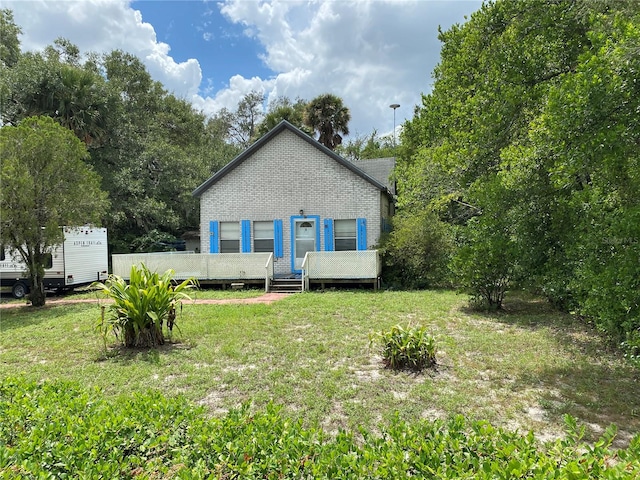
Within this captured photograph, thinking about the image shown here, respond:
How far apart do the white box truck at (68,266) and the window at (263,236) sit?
19.4ft

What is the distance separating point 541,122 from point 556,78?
3.89ft

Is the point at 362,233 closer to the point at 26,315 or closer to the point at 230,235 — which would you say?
the point at 230,235

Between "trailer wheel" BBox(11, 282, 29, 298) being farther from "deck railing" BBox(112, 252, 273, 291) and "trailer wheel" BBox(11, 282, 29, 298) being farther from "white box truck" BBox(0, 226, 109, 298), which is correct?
"deck railing" BBox(112, 252, 273, 291)

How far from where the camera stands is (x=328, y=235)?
15.0 meters

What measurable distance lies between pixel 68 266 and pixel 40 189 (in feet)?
15.2

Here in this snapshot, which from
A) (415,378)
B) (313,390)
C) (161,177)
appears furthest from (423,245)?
(161,177)

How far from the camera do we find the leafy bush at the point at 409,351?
5242 mm

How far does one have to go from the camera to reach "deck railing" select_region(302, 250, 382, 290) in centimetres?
1314

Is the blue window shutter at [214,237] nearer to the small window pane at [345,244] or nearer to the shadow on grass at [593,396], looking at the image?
the small window pane at [345,244]

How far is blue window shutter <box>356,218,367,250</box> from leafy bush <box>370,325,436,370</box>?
30.7 ft

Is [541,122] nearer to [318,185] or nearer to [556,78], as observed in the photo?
[556,78]

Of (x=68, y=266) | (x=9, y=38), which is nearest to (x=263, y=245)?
(x=68, y=266)

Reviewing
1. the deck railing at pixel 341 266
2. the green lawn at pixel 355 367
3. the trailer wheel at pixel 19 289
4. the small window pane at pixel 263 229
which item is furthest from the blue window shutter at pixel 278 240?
the trailer wheel at pixel 19 289

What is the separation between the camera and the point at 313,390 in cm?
453
